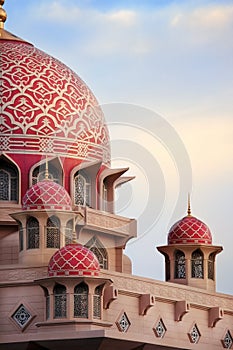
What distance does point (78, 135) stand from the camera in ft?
177

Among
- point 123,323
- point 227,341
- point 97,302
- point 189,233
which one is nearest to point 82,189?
point 189,233

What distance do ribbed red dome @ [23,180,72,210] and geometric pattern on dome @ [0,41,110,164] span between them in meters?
2.86

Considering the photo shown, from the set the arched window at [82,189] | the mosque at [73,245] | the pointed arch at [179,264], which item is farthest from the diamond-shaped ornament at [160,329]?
the arched window at [82,189]

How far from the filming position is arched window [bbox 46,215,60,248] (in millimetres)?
49438

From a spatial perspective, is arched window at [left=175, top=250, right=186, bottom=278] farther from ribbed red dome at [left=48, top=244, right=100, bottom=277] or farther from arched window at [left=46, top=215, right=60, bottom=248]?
ribbed red dome at [left=48, top=244, right=100, bottom=277]

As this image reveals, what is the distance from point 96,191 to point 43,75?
169 inches

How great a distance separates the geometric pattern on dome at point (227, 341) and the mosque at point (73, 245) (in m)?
0.03

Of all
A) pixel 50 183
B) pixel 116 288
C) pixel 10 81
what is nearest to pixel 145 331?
pixel 116 288

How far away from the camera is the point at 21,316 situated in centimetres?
4806

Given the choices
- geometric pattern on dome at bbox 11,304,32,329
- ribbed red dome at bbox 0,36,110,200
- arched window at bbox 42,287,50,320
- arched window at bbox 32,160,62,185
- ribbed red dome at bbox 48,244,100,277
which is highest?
ribbed red dome at bbox 0,36,110,200

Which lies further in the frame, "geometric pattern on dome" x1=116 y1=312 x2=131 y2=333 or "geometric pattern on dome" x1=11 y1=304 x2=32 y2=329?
"geometric pattern on dome" x1=116 y1=312 x2=131 y2=333

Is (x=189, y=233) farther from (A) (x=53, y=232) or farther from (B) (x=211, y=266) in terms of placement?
(A) (x=53, y=232)

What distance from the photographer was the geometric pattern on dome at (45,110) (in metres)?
53.0

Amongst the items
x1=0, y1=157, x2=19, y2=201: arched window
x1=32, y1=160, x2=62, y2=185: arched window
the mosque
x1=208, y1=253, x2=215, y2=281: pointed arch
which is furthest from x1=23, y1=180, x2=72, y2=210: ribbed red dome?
x1=208, y1=253, x2=215, y2=281: pointed arch
